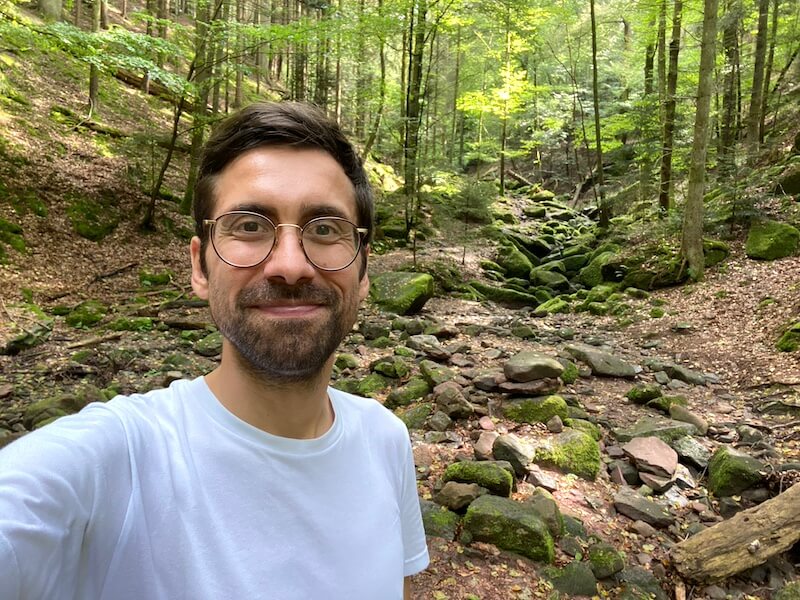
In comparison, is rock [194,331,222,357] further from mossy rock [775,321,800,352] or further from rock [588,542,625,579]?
mossy rock [775,321,800,352]

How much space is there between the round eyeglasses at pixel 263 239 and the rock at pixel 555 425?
169 inches

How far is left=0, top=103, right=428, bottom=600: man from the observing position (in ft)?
3.09

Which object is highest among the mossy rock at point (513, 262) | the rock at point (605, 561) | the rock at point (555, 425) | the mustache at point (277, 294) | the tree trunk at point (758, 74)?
the tree trunk at point (758, 74)

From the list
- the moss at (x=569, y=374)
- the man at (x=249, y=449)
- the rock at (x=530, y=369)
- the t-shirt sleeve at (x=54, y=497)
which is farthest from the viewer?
the moss at (x=569, y=374)

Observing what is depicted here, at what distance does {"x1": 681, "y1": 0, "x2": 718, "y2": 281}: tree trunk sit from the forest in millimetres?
51

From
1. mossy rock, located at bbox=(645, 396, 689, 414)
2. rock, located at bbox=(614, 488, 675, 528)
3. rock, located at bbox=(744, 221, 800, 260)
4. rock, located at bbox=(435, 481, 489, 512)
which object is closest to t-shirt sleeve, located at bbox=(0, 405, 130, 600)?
rock, located at bbox=(435, 481, 489, 512)

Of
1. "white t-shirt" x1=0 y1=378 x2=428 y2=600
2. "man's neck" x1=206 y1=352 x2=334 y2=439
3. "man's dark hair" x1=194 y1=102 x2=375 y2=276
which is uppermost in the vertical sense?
"man's dark hair" x1=194 y1=102 x2=375 y2=276

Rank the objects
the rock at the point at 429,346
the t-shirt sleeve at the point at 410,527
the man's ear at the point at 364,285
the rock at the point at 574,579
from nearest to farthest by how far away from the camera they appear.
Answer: the man's ear at the point at 364,285 → the t-shirt sleeve at the point at 410,527 → the rock at the point at 574,579 → the rock at the point at 429,346

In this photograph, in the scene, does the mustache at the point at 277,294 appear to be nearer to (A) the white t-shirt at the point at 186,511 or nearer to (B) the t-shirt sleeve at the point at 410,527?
(A) the white t-shirt at the point at 186,511

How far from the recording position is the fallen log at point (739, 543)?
3.15 m

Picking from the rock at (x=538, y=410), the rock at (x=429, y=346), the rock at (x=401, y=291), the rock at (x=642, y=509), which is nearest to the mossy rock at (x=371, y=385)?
the rock at (x=429, y=346)

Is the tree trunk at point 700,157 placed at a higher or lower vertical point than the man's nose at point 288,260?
higher

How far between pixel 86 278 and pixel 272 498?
1049 cm

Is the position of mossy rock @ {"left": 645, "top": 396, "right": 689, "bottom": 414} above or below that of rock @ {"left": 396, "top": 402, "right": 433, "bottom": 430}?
above
